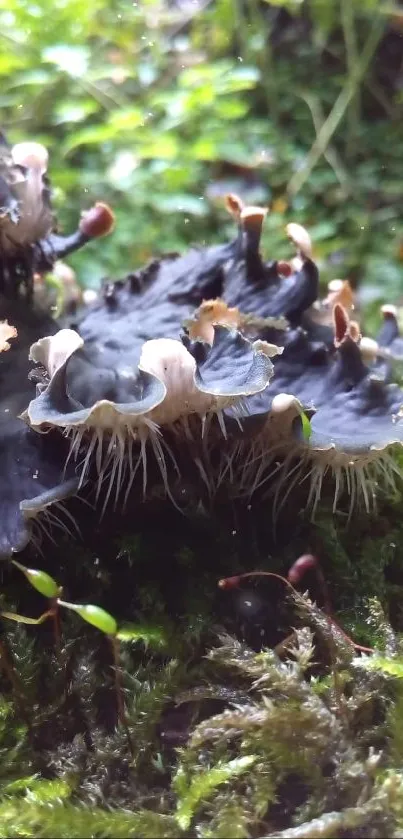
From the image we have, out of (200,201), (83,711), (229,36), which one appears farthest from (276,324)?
(229,36)

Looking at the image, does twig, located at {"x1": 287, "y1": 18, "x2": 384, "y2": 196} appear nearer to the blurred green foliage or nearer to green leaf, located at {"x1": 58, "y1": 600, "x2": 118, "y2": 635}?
the blurred green foliage

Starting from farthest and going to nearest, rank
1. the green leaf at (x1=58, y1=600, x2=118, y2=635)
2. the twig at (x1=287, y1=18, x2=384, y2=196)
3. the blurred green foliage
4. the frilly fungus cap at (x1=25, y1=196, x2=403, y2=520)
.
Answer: the twig at (x1=287, y1=18, x2=384, y2=196)
the blurred green foliage
the frilly fungus cap at (x1=25, y1=196, x2=403, y2=520)
the green leaf at (x1=58, y1=600, x2=118, y2=635)

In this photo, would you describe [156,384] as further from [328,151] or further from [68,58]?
[328,151]

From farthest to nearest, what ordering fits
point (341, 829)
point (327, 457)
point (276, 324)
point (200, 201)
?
point (200, 201)
point (276, 324)
point (327, 457)
point (341, 829)

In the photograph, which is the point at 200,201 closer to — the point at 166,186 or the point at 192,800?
the point at 166,186

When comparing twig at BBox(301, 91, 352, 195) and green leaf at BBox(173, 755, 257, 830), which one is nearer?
green leaf at BBox(173, 755, 257, 830)

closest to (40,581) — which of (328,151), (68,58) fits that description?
(68,58)

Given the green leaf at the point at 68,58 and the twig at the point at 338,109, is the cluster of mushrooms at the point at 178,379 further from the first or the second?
the twig at the point at 338,109

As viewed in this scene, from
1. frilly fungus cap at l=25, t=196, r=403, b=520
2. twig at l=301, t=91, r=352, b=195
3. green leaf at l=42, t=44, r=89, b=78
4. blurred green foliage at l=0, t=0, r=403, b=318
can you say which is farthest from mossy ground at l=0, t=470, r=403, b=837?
twig at l=301, t=91, r=352, b=195
